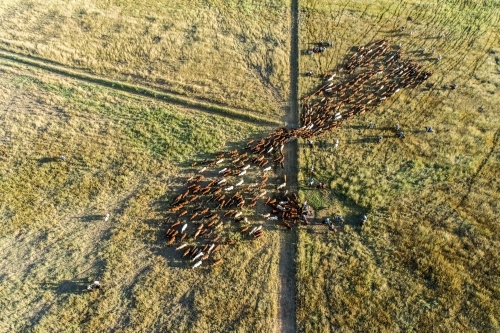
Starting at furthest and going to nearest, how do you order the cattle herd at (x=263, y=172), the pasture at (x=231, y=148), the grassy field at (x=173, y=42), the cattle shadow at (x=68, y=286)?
1. the grassy field at (x=173, y=42)
2. the cattle herd at (x=263, y=172)
3. the cattle shadow at (x=68, y=286)
4. the pasture at (x=231, y=148)

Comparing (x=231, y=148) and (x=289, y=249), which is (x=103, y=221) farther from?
(x=289, y=249)

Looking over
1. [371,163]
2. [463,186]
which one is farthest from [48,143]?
[463,186]

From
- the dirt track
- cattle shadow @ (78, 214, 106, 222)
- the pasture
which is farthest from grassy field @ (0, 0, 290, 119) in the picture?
cattle shadow @ (78, 214, 106, 222)

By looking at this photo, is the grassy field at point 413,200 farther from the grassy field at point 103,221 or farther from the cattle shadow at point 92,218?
the cattle shadow at point 92,218

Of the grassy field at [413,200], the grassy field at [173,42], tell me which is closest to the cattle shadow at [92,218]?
the grassy field at [173,42]

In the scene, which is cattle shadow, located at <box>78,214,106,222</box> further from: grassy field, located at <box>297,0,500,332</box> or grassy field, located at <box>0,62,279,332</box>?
grassy field, located at <box>297,0,500,332</box>

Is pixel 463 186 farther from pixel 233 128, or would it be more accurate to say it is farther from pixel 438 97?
pixel 233 128

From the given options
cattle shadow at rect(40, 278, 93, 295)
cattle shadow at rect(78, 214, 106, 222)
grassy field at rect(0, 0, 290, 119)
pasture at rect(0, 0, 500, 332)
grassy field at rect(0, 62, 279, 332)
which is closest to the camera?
grassy field at rect(0, 62, 279, 332)
